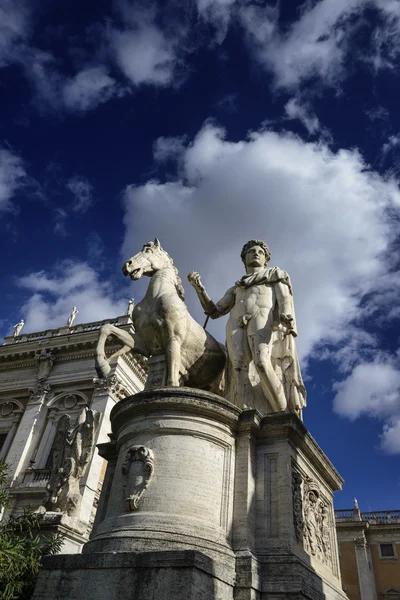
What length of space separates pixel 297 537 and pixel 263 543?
1.31 feet

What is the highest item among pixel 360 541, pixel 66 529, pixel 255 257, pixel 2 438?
pixel 360 541

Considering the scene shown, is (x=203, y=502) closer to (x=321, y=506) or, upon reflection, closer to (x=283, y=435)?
(x=283, y=435)

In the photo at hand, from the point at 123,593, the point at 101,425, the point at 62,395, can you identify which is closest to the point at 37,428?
the point at 62,395

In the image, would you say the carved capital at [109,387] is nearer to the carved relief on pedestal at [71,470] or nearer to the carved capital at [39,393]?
A: the carved capital at [39,393]

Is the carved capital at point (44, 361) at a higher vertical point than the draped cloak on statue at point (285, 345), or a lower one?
higher

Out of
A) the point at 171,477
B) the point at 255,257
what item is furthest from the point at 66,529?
the point at 255,257

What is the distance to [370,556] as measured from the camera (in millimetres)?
34312

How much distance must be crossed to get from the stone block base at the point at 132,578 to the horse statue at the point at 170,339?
101 inches

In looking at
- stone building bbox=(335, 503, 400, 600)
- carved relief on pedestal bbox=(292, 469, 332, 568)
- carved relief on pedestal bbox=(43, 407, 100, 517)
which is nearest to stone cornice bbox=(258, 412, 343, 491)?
carved relief on pedestal bbox=(292, 469, 332, 568)

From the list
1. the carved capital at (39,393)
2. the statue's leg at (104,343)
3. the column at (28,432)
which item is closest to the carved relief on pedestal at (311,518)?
the statue's leg at (104,343)

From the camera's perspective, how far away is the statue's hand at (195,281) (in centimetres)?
798

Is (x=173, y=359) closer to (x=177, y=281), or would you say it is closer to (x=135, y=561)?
(x=177, y=281)

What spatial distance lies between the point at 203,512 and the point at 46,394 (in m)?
21.2

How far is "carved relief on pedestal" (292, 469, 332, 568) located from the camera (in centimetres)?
515
